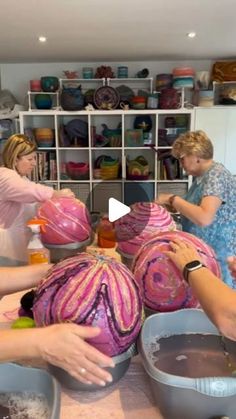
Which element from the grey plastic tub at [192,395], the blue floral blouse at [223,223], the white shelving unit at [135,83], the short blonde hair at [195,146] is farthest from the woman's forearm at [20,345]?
the white shelving unit at [135,83]

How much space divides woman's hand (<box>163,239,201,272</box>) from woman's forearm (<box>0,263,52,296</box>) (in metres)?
0.35

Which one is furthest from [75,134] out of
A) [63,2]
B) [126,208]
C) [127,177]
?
[126,208]

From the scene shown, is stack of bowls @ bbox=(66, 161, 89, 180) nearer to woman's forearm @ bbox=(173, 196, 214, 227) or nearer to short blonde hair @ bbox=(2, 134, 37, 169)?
short blonde hair @ bbox=(2, 134, 37, 169)

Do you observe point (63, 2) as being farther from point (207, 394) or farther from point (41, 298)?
point (207, 394)

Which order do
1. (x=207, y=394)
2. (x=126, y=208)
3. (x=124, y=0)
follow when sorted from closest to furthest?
1. (x=207, y=394)
2. (x=126, y=208)
3. (x=124, y=0)

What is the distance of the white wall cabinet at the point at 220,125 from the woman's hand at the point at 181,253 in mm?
3998

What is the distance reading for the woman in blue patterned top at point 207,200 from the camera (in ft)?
5.44

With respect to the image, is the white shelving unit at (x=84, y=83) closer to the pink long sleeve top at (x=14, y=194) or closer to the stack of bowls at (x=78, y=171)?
the stack of bowls at (x=78, y=171)

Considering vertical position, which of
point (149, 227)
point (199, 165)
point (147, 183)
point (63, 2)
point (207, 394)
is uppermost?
point (63, 2)

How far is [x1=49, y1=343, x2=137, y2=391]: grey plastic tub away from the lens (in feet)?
2.52

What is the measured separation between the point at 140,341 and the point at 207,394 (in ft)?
0.62

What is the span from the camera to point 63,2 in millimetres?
2549

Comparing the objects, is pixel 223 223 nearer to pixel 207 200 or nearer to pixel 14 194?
pixel 207 200

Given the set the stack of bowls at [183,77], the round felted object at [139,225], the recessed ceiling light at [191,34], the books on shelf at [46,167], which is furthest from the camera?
the books on shelf at [46,167]
